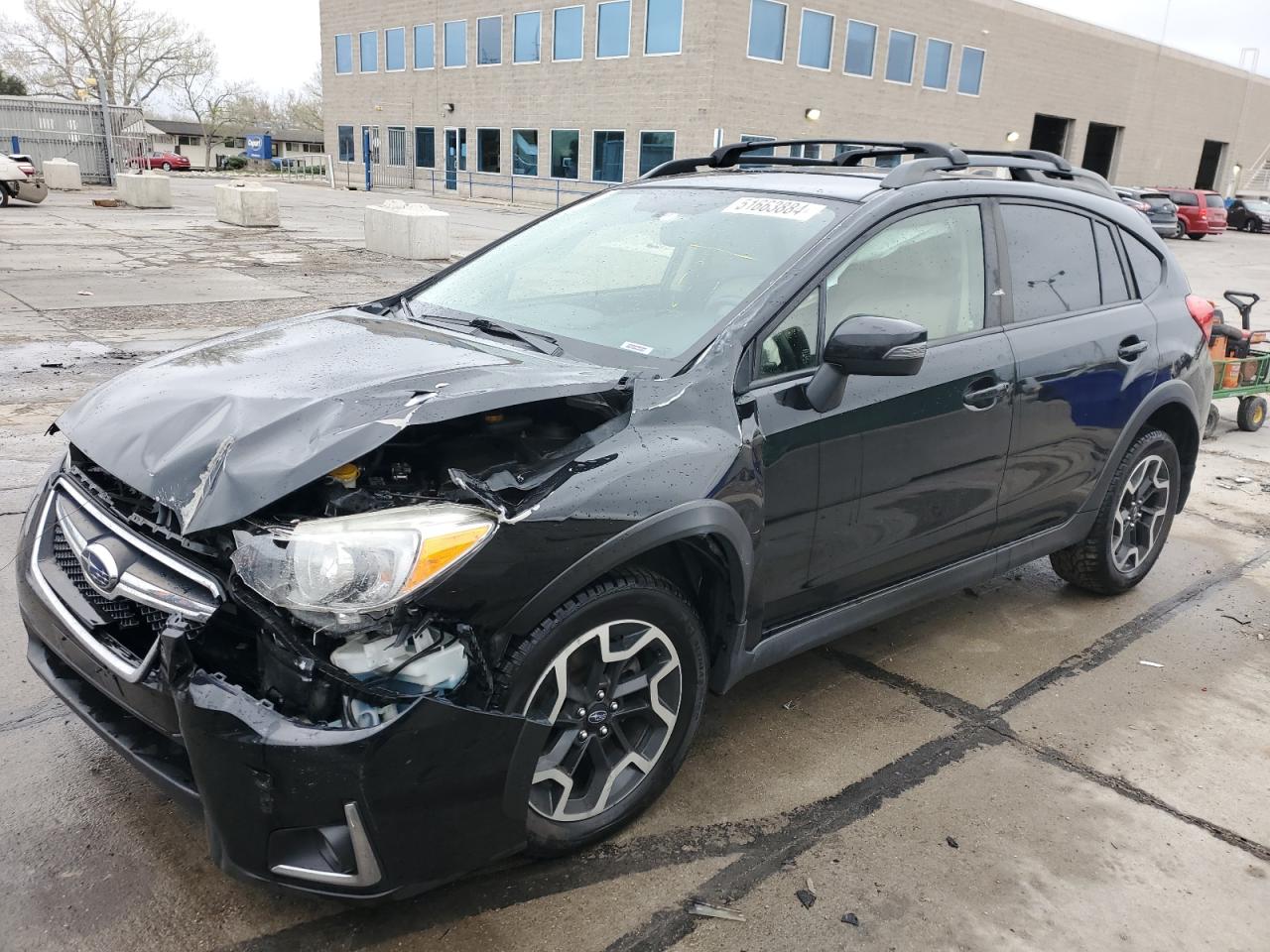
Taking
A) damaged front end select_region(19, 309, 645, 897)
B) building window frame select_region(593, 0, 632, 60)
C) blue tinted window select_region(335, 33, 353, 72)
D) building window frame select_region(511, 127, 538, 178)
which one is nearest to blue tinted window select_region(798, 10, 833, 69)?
building window frame select_region(593, 0, 632, 60)

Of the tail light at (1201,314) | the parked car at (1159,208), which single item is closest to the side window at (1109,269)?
the tail light at (1201,314)

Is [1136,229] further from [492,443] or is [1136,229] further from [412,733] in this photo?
[412,733]

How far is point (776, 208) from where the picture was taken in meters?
3.36

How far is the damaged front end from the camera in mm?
2076

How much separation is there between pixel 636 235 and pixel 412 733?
2.12 meters

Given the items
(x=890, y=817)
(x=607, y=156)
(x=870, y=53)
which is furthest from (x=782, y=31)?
(x=890, y=817)

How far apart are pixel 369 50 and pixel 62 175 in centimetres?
2179

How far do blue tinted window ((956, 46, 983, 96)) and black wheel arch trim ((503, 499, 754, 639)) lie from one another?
137 feet

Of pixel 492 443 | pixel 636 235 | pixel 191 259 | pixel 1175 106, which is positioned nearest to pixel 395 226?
pixel 191 259

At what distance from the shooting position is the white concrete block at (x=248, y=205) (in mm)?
20156

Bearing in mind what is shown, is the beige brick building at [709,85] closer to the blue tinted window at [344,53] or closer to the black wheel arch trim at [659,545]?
the blue tinted window at [344,53]

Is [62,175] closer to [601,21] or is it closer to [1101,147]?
[601,21]

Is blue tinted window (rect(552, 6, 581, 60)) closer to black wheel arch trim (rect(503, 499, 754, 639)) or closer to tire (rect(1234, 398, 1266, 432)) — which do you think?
tire (rect(1234, 398, 1266, 432))

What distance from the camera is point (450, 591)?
215 centimetres
